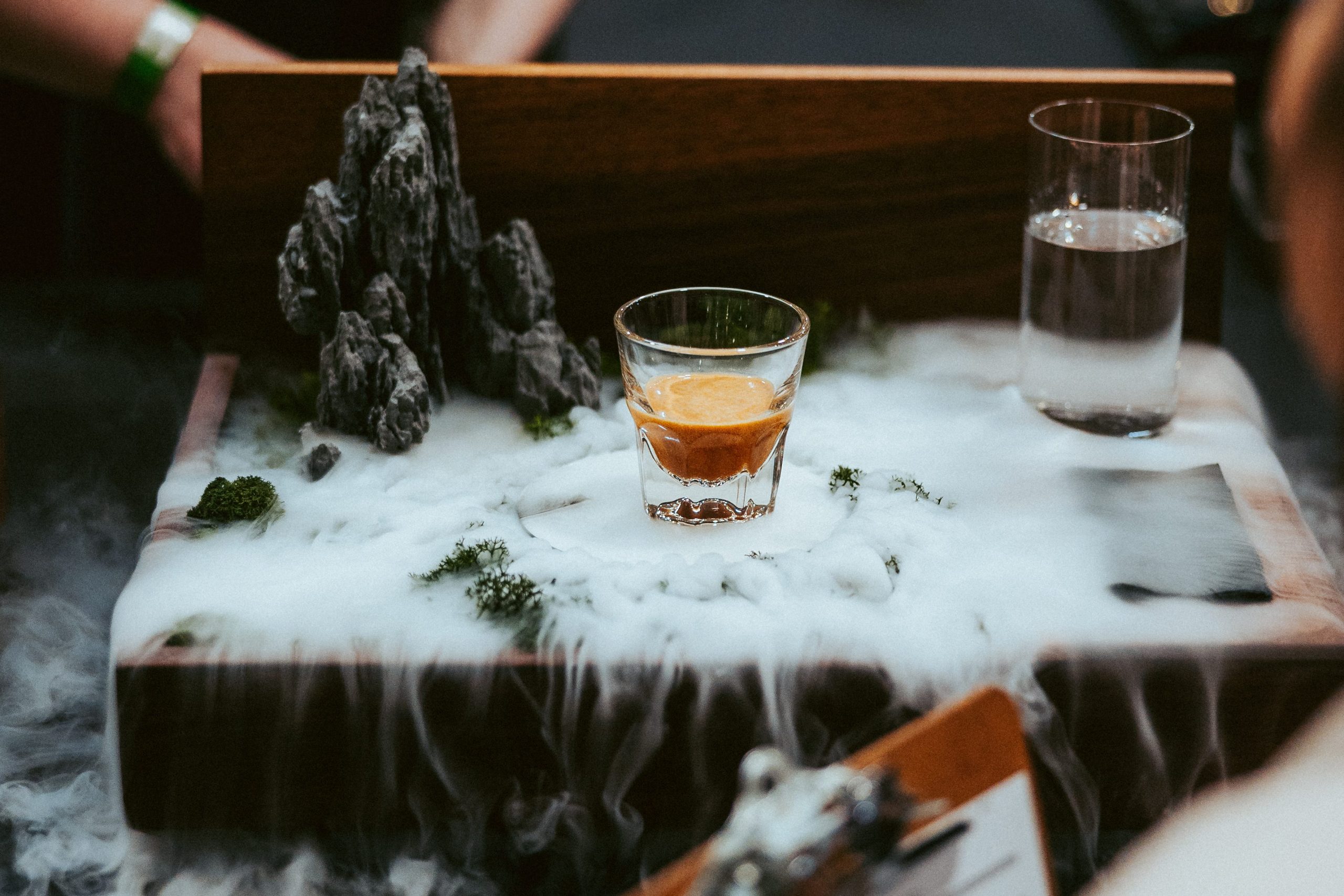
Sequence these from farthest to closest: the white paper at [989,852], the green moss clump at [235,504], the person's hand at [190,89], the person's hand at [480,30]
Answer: the person's hand at [480,30], the person's hand at [190,89], the green moss clump at [235,504], the white paper at [989,852]

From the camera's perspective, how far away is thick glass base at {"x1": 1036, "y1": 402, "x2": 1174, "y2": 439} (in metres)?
1.04

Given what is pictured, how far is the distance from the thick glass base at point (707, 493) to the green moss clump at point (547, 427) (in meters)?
0.14

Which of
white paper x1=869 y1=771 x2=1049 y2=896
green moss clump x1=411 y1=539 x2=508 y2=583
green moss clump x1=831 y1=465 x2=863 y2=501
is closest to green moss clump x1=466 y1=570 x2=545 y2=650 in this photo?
green moss clump x1=411 y1=539 x2=508 y2=583

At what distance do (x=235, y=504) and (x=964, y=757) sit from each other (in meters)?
0.58

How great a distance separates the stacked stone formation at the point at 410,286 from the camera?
1000 millimetres

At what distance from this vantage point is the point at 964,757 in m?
0.49

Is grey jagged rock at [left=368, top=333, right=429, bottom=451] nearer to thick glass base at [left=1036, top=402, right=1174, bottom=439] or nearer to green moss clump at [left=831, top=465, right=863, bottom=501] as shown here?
green moss clump at [left=831, top=465, right=863, bottom=501]

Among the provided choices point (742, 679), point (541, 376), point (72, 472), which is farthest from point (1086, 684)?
point (72, 472)

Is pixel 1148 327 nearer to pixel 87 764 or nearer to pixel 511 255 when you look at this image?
pixel 511 255

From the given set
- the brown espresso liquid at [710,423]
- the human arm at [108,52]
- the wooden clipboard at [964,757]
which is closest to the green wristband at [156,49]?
the human arm at [108,52]

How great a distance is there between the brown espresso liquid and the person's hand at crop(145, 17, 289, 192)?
0.58 meters

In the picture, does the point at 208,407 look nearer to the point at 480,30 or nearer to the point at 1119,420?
the point at 480,30

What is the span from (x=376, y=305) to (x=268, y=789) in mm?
364

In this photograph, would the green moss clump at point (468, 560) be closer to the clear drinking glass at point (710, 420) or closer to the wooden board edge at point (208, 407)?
the clear drinking glass at point (710, 420)
